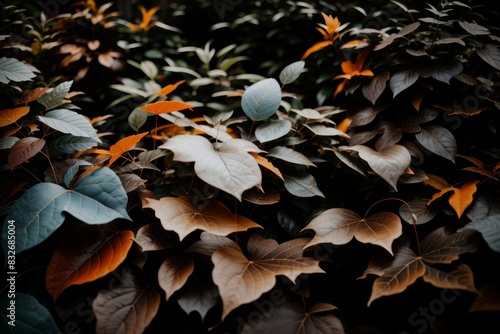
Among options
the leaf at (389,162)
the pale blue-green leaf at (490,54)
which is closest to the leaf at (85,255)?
the leaf at (389,162)

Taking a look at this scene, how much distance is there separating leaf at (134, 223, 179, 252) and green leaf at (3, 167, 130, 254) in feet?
0.36

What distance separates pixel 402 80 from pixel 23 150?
1.27 metres

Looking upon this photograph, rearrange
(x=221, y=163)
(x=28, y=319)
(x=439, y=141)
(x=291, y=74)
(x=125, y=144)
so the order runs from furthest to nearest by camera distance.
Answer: (x=291, y=74)
(x=439, y=141)
(x=125, y=144)
(x=221, y=163)
(x=28, y=319)

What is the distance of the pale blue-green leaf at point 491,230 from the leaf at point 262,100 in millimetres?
651

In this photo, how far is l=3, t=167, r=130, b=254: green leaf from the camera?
743 mm

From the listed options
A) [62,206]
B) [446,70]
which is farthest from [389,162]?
[62,206]

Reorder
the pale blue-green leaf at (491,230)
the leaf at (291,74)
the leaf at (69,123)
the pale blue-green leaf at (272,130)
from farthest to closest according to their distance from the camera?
the leaf at (291,74), the pale blue-green leaf at (272,130), the leaf at (69,123), the pale blue-green leaf at (491,230)

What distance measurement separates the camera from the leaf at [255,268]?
0.73 m

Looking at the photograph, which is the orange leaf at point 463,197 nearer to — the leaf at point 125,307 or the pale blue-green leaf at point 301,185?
the pale blue-green leaf at point 301,185

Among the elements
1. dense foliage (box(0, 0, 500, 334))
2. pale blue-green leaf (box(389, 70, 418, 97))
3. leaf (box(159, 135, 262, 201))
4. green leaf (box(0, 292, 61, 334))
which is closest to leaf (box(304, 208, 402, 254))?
dense foliage (box(0, 0, 500, 334))

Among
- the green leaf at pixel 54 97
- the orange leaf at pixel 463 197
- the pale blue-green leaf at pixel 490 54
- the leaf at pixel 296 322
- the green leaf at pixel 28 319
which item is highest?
the pale blue-green leaf at pixel 490 54

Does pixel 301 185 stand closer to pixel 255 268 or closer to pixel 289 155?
pixel 289 155

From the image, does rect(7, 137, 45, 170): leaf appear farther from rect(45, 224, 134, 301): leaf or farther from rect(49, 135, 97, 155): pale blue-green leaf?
rect(45, 224, 134, 301): leaf

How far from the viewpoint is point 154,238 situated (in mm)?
876
